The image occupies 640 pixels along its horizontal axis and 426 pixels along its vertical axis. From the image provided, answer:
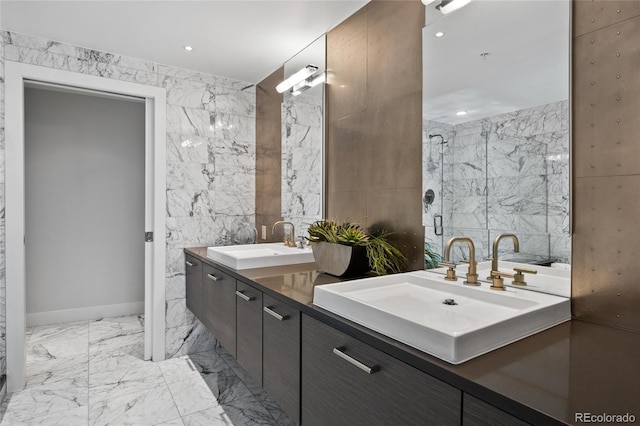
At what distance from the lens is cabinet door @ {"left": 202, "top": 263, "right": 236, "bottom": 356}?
2.03 meters

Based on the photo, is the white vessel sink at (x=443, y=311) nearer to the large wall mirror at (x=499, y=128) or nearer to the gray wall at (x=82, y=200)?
the large wall mirror at (x=499, y=128)

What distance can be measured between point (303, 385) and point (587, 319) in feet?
3.18

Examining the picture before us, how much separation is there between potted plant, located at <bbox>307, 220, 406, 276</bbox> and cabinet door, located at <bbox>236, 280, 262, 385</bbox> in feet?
1.25

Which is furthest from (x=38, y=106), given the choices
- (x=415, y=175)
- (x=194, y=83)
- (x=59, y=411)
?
(x=415, y=175)

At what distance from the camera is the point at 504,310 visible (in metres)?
1.22

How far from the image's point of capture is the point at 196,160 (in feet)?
10.2

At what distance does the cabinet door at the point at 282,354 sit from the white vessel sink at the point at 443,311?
0.21m

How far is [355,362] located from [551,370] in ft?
1.58

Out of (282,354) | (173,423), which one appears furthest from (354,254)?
(173,423)

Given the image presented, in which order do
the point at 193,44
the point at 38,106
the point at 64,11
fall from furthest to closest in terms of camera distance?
the point at 38,106
the point at 193,44
the point at 64,11

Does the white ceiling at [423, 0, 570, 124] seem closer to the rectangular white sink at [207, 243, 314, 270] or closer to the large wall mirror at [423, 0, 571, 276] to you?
the large wall mirror at [423, 0, 571, 276]

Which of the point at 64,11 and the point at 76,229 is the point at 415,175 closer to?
the point at 64,11

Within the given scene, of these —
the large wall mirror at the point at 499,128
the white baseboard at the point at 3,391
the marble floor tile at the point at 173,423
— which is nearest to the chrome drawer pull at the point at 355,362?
the large wall mirror at the point at 499,128

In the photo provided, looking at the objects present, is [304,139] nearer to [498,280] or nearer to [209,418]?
[498,280]
